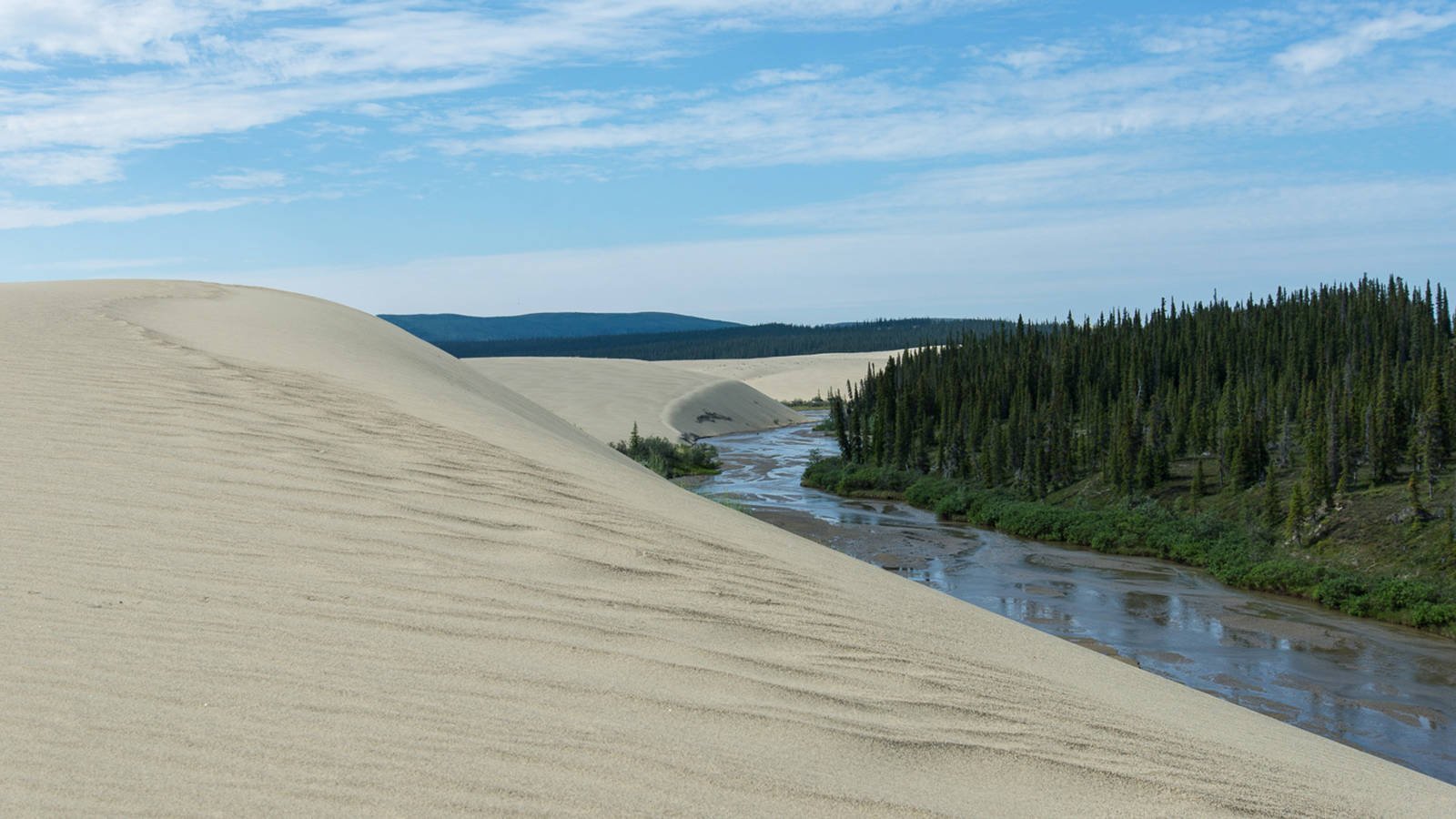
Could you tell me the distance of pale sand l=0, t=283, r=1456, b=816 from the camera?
3.75m

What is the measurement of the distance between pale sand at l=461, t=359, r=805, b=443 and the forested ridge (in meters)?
12.5

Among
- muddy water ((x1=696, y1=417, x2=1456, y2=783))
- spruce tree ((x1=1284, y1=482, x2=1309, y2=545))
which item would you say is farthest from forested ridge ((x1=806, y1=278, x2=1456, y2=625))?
muddy water ((x1=696, y1=417, x2=1456, y2=783))

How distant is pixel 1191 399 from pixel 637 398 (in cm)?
3405

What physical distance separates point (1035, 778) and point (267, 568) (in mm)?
3574

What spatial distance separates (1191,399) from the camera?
39500 mm

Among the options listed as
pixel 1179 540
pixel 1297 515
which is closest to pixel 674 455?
pixel 1179 540

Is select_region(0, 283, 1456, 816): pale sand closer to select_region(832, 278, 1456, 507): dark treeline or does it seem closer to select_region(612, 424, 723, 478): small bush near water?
select_region(832, 278, 1456, 507): dark treeline

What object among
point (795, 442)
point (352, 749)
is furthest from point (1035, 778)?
point (795, 442)

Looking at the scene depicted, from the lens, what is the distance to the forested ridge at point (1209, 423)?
23.9m

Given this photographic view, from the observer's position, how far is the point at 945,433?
4266 cm

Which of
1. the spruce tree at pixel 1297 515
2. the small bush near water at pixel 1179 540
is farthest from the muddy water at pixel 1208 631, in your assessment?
the spruce tree at pixel 1297 515

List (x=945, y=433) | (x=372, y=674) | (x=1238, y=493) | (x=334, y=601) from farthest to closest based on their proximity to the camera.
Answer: (x=945, y=433) → (x=1238, y=493) → (x=334, y=601) → (x=372, y=674)

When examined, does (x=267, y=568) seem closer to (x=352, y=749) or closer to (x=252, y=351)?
(x=352, y=749)

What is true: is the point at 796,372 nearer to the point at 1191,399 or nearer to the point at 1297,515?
the point at 1191,399
